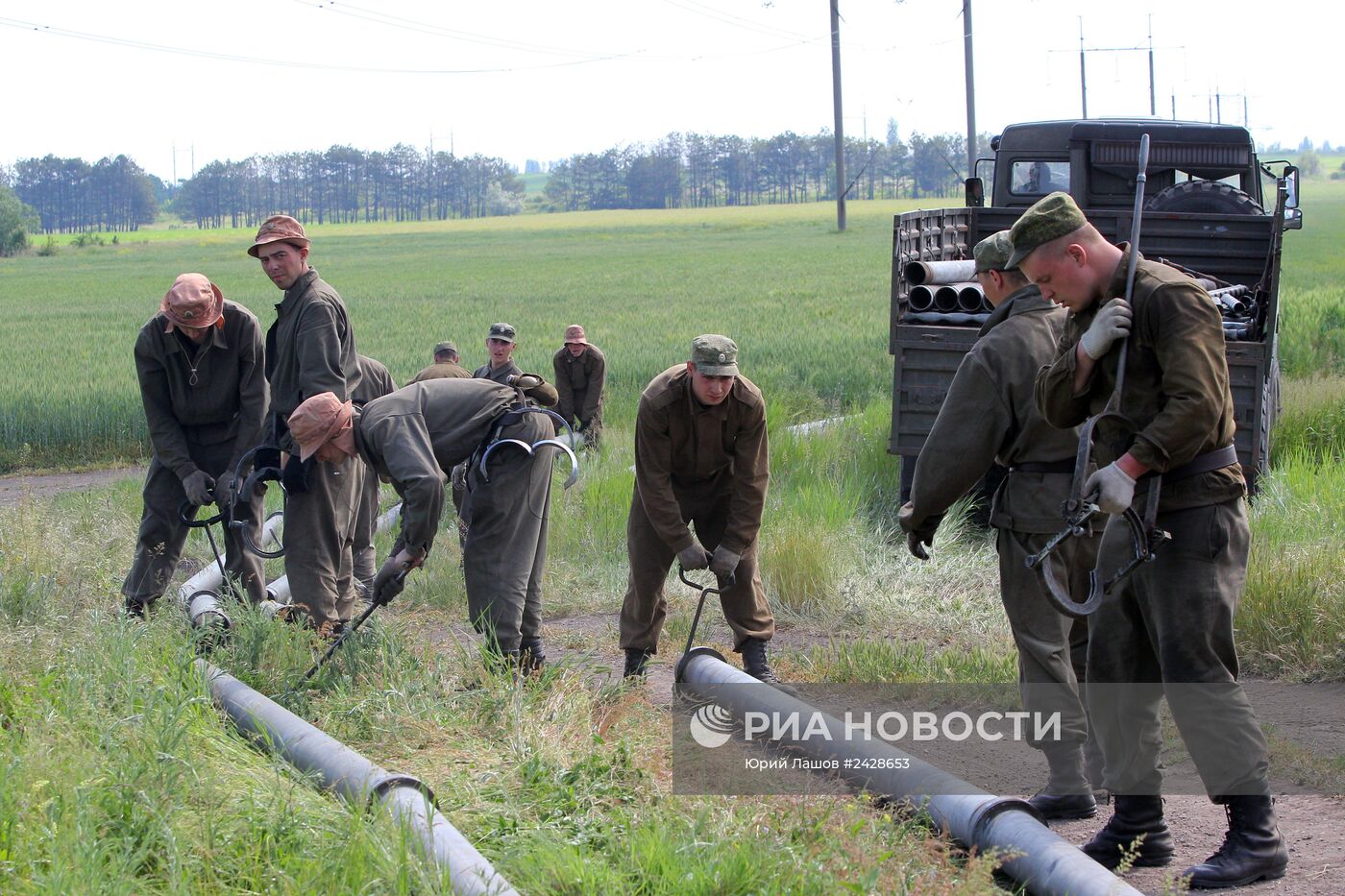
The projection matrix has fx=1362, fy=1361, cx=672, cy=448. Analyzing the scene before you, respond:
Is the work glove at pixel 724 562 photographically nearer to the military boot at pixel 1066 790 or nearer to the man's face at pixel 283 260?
the military boot at pixel 1066 790

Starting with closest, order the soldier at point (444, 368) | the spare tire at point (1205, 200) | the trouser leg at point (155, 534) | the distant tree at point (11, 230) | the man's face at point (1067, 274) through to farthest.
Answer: the man's face at point (1067, 274)
the trouser leg at point (155, 534)
the soldier at point (444, 368)
the spare tire at point (1205, 200)
the distant tree at point (11, 230)

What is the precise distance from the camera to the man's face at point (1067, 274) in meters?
3.87

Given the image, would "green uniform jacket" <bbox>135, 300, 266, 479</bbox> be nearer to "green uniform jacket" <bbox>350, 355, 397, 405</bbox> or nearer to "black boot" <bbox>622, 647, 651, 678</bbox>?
"green uniform jacket" <bbox>350, 355, 397, 405</bbox>

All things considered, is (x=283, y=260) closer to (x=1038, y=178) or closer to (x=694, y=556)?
(x=694, y=556)

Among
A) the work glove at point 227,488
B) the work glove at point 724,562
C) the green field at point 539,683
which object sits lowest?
the green field at point 539,683

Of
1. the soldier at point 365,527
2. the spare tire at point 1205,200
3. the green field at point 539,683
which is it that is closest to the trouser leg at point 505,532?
the green field at point 539,683

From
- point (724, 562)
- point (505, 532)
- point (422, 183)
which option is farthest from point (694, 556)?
point (422, 183)

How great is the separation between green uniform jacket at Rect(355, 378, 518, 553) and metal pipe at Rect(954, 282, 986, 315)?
3665 mm

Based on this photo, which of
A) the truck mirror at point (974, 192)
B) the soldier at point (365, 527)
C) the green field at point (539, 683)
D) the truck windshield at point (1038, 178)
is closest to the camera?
the green field at point (539, 683)

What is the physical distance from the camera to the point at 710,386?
17.7 ft

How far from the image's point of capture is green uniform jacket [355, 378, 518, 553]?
530cm

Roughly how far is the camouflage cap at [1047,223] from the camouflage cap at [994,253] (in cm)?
52

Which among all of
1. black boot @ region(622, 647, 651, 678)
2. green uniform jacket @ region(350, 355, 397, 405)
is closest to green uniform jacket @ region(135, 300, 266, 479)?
green uniform jacket @ region(350, 355, 397, 405)

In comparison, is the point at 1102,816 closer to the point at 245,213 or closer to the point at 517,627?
the point at 517,627
